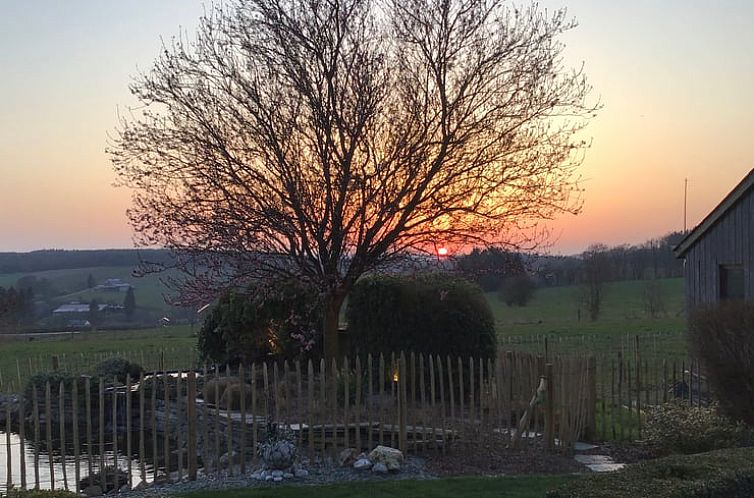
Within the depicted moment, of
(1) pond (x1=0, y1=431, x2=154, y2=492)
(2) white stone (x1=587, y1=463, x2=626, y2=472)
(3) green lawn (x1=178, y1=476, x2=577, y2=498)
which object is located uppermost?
(3) green lawn (x1=178, y1=476, x2=577, y2=498)

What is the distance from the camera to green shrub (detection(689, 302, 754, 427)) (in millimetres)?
9820

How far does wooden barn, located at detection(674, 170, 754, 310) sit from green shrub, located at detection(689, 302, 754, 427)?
4544mm

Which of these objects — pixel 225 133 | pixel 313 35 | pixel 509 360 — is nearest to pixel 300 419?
pixel 509 360

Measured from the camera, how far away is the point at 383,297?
14.5m

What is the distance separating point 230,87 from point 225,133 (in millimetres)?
866

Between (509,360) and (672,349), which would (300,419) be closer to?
(509,360)

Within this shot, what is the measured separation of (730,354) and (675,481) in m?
4.54

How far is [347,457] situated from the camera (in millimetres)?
9727

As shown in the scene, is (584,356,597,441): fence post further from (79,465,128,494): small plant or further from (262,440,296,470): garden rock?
(79,465,128,494): small plant

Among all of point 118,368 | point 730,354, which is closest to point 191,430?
point 730,354

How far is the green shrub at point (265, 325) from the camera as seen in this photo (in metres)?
15.4

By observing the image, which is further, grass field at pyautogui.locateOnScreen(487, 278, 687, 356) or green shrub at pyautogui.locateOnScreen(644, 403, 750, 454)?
grass field at pyautogui.locateOnScreen(487, 278, 687, 356)

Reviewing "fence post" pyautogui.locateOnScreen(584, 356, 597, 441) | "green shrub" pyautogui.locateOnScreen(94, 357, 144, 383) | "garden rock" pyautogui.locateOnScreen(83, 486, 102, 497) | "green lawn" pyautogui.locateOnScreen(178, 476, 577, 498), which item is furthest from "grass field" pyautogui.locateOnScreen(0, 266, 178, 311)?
"green lawn" pyautogui.locateOnScreen(178, 476, 577, 498)

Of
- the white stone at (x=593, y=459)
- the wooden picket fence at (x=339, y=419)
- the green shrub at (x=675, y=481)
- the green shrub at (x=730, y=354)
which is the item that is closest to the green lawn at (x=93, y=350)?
the wooden picket fence at (x=339, y=419)
